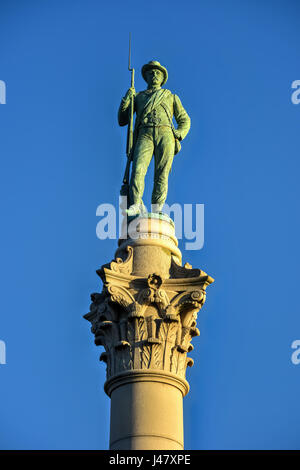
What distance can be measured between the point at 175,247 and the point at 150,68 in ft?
17.8

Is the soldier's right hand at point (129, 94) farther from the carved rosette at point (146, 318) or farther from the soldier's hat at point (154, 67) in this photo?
the carved rosette at point (146, 318)

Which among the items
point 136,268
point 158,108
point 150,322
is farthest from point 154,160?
point 150,322

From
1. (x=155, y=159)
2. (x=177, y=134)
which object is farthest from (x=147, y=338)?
(x=177, y=134)

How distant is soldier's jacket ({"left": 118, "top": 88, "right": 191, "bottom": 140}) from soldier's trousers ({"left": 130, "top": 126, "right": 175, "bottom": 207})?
0.22 metres

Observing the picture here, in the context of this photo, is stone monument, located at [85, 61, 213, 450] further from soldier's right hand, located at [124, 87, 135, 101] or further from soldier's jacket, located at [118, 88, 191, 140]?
soldier's right hand, located at [124, 87, 135, 101]

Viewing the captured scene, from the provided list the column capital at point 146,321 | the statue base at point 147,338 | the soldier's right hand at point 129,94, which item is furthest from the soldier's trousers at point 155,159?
the column capital at point 146,321

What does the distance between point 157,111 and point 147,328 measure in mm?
6449

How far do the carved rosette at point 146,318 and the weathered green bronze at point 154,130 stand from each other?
8.40 ft

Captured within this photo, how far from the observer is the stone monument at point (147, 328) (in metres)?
18.2

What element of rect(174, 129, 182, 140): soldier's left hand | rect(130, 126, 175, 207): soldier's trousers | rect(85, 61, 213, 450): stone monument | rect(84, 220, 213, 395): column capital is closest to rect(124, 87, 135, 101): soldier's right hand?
rect(130, 126, 175, 207): soldier's trousers

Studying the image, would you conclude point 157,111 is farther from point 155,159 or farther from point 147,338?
point 147,338

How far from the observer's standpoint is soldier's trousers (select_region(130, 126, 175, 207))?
2228 cm

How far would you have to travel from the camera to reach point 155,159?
22.8m
